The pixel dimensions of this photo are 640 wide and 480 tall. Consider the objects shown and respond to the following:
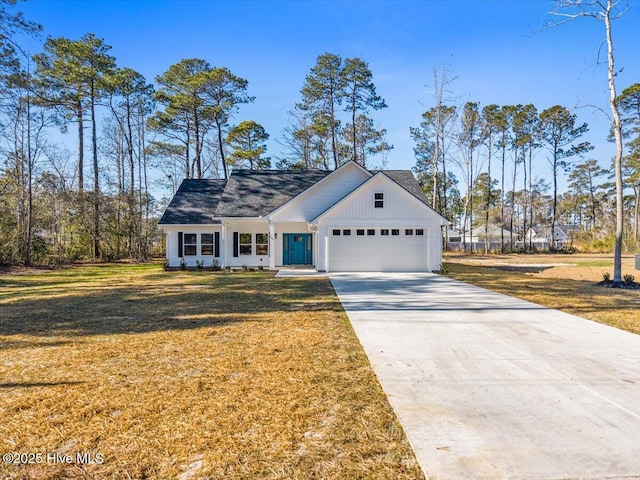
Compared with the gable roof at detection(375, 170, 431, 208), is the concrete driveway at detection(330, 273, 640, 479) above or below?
below

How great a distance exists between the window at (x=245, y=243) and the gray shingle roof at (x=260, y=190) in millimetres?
1185

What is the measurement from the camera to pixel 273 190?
21.0 meters

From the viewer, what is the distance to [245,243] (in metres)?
19.3

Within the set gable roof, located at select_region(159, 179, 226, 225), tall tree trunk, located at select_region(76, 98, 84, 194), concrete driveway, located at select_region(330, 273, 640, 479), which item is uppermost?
tall tree trunk, located at select_region(76, 98, 84, 194)

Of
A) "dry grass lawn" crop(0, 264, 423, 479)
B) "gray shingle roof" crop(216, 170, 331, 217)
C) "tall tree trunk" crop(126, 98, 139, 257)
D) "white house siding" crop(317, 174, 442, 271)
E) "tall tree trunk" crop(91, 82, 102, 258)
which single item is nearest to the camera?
"dry grass lawn" crop(0, 264, 423, 479)

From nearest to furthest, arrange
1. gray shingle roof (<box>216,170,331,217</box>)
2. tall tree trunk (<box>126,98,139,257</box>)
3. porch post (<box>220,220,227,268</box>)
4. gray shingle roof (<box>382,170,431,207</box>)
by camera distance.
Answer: porch post (<box>220,220,227,268</box>), gray shingle roof (<box>216,170,331,217</box>), gray shingle roof (<box>382,170,431,207</box>), tall tree trunk (<box>126,98,139,257</box>)

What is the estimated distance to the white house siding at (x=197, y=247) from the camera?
63.8 ft

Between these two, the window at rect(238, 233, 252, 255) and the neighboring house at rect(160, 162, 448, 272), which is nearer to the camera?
the neighboring house at rect(160, 162, 448, 272)

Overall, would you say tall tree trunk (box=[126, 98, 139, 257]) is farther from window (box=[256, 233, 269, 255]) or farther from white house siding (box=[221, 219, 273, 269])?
window (box=[256, 233, 269, 255])

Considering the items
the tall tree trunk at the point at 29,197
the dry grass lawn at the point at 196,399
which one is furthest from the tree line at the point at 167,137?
the dry grass lawn at the point at 196,399

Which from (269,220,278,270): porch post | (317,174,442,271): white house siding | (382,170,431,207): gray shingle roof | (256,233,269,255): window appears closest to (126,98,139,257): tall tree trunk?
(256,233,269,255): window

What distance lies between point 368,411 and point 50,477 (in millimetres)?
2299

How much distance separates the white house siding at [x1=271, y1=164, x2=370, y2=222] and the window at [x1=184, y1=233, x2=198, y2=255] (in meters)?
4.93

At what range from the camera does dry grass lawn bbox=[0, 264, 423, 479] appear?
2.45 metres
